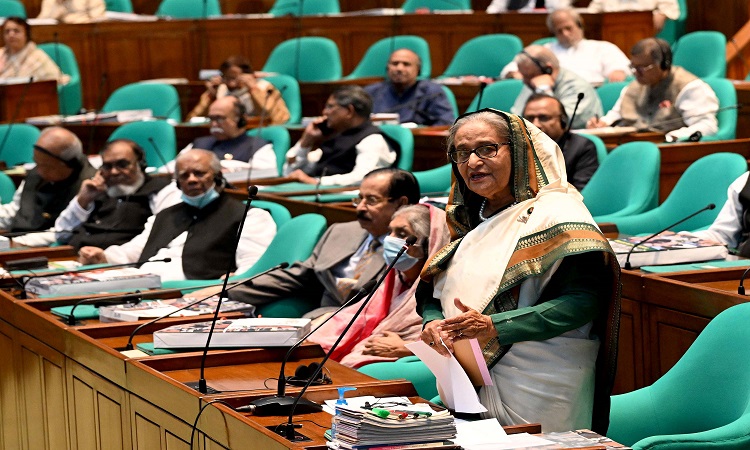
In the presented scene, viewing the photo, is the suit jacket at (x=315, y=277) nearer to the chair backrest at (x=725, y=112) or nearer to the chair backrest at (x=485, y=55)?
the chair backrest at (x=725, y=112)

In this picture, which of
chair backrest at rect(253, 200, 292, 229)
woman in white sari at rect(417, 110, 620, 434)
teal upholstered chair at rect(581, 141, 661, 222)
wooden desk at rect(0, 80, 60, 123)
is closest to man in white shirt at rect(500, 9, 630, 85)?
teal upholstered chair at rect(581, 141, 661, 222)

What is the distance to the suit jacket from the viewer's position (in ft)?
14.6

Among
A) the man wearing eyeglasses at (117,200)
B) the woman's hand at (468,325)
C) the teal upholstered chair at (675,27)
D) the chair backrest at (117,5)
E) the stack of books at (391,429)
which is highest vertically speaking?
the chair backrest at (117,5)

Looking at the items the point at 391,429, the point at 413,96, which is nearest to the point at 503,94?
the point at 413,96

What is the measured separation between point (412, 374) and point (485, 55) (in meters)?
6.02

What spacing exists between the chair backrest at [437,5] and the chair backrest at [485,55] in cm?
145

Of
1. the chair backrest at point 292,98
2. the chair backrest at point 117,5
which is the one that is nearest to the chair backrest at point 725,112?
the chair backrest at point 292,98

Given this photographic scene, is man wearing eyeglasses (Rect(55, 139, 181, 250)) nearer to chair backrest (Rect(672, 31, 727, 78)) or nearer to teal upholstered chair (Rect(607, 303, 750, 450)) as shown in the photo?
teal upholstered chair (Rect(607, 303, 750, 450))

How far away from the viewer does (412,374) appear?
3469mm

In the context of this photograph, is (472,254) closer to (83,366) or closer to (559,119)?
(83,366)

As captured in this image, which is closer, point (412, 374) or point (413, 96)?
point (412, 374)

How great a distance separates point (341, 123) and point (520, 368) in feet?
14.1

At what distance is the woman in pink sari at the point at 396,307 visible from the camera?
377 cm

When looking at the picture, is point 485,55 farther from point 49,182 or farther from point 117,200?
point 117,200
